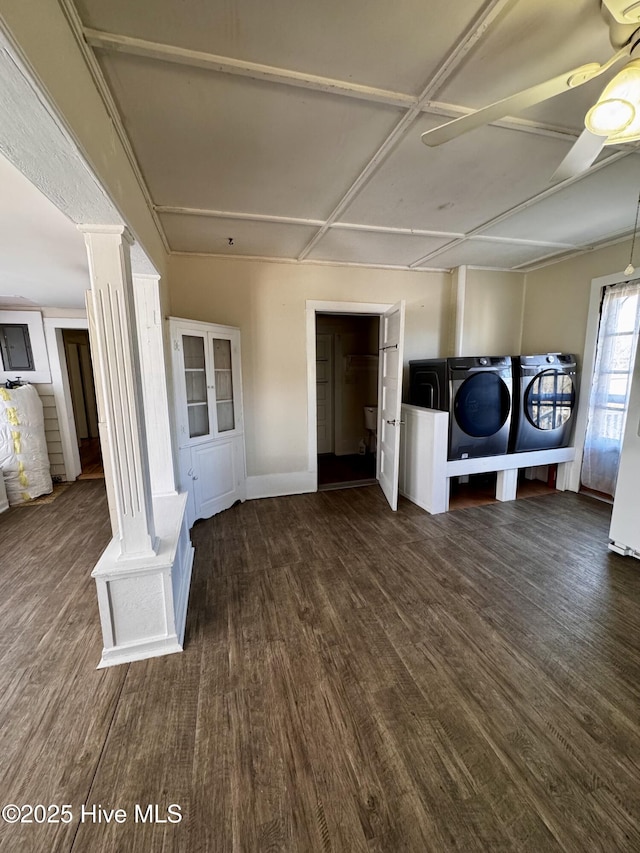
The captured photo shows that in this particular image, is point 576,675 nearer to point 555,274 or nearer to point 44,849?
point 44,849

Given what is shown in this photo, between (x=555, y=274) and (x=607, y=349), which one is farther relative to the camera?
(x=555, y=274)

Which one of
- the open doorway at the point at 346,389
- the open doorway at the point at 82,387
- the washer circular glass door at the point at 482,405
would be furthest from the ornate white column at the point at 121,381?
the open doorway at the point at 82,387

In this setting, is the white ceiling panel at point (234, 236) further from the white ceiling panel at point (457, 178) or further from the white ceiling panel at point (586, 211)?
the white ceiling panel at point (586, 211)

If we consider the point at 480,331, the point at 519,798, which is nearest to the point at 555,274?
the point at 480,331

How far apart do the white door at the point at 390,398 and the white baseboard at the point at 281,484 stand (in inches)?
32.8

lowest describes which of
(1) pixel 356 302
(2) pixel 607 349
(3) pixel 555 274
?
(2) pixel 607 349

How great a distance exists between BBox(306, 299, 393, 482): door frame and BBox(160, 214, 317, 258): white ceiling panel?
22.4 inches

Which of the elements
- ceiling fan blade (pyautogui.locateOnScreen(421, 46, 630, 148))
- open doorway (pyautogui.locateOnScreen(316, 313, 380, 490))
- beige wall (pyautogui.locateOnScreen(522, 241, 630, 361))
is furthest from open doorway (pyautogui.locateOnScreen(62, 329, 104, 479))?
beige wall (pyautogui.locateOnScreen(522, 241, 630, 361))

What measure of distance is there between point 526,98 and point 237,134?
3.94 feet

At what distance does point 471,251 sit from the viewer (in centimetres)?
324

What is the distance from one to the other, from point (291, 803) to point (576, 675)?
53.6 inches

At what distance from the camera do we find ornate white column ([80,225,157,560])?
1462mm

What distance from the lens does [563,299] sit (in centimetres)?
356

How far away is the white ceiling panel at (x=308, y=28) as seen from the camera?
3.26 ft
